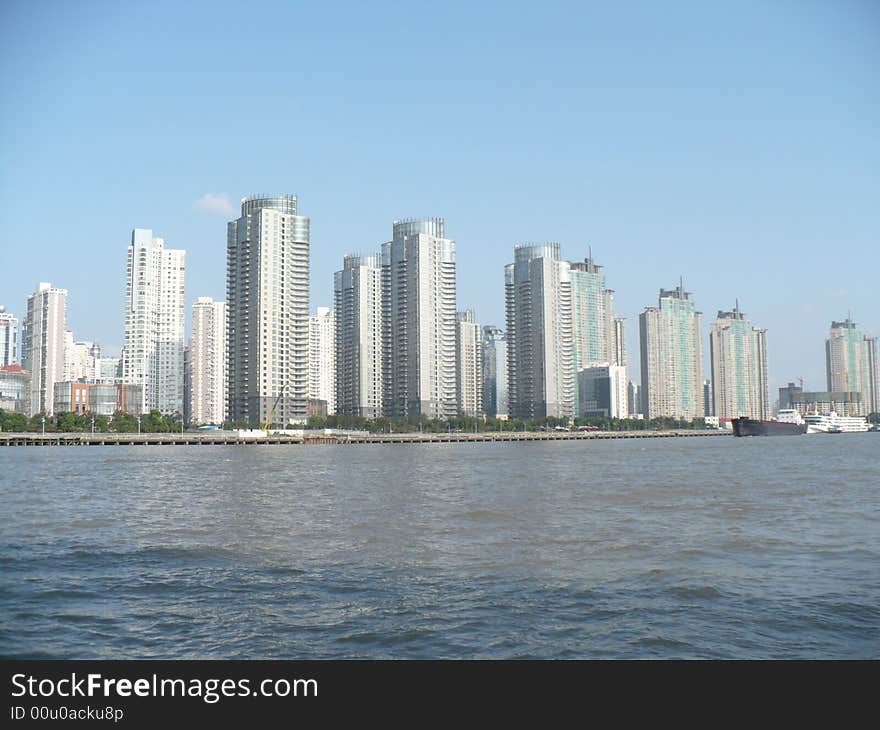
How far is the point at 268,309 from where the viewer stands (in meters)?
126

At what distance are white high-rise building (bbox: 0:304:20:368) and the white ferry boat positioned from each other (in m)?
178

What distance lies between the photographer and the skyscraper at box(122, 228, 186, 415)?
158 m

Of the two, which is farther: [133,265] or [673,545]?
[133,265]

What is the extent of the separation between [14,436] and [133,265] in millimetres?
59466

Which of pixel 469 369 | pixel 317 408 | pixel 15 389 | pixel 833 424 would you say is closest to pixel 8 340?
pixel 15 389

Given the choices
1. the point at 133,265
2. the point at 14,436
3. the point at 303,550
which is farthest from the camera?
the point at 133,265

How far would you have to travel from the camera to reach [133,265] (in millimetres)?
157500

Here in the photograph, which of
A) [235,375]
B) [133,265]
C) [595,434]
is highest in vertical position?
[133,265]

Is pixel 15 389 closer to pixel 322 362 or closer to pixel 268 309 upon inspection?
pixel 268 309

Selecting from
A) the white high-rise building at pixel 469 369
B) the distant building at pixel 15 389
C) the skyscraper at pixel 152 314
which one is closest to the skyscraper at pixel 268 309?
the skyscraper at pixel 152 314

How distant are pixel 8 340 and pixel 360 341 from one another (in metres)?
86.2

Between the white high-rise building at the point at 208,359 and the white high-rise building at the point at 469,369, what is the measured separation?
169 feet
